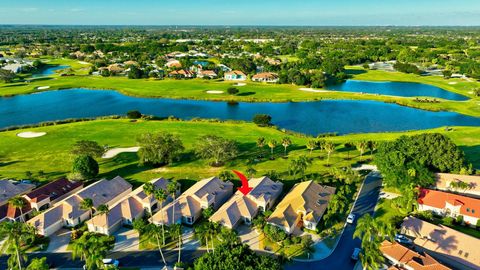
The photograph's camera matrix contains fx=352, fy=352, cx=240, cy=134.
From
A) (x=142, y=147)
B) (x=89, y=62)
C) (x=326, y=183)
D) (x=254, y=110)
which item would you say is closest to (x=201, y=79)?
(x=254, y=110)

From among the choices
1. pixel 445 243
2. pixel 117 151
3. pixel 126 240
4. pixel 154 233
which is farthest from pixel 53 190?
pixel 445 243

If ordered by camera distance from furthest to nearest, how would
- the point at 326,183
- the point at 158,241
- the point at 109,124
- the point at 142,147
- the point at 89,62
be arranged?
the point at 89,62, the point at 109,124, the point at 142,147, the point at 326,183, the point at 158,241

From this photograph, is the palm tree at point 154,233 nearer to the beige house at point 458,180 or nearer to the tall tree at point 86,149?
the tall tree at point 86,149

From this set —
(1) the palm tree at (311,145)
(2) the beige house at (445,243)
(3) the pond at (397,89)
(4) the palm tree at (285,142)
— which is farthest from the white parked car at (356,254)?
(3) the pond at (397,89)

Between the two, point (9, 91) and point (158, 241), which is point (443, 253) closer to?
point (158, 241)

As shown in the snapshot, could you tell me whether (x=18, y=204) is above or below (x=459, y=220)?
above

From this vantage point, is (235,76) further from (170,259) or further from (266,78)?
(170,259)

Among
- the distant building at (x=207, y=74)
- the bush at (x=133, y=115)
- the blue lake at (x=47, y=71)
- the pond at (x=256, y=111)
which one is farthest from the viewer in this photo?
the blue lake at (x=47, y=71)
